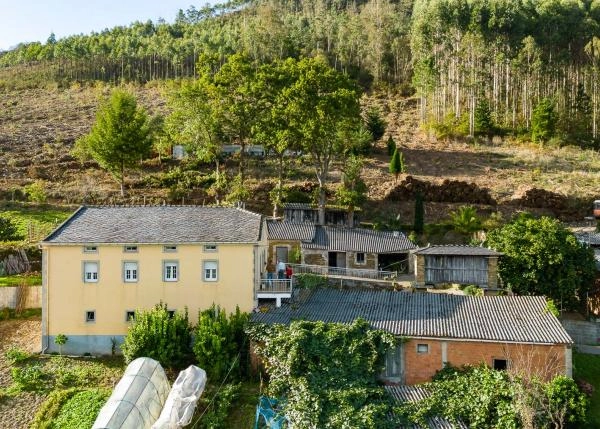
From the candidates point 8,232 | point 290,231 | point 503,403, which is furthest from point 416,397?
point 8,232

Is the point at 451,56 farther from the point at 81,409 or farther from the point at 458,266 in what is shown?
the point at 81,409

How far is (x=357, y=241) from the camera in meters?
36.8

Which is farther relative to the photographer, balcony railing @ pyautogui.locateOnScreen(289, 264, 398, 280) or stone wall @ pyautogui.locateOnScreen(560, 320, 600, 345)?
balcony railing @ pyautogui.locateOnScreen(289, 264, 398, 280)

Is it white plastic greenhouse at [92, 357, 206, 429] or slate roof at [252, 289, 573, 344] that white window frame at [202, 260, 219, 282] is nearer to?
slate roof at [252, 289, 573, 344]

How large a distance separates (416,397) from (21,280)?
2125 cm

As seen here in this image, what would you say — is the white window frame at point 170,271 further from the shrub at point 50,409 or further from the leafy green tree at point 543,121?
the leafy green tree at point 543,121

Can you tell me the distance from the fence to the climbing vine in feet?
41.0

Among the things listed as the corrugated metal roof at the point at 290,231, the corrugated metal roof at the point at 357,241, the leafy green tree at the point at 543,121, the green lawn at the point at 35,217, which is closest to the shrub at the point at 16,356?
the green lawn at the point at 35,217

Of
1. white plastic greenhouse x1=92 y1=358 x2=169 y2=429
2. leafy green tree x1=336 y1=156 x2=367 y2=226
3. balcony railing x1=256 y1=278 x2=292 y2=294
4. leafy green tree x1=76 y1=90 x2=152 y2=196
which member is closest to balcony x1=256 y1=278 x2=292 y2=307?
balcony railing x1=256 y1=278 x2=292 y2=294

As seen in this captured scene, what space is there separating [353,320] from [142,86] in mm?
72954

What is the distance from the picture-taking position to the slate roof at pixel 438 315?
22016mm

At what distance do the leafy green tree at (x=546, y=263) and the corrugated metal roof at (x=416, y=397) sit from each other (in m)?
12.3

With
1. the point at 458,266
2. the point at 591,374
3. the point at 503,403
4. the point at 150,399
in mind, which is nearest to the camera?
the point at 503,403

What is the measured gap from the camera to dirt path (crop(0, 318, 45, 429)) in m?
21.0
